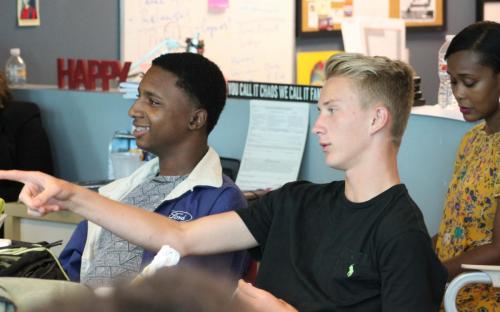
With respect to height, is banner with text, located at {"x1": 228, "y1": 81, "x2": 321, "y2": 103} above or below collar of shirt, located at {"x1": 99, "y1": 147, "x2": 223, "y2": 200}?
above

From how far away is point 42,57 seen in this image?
15.9 ft

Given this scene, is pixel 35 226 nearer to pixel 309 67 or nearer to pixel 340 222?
pixel 340 222

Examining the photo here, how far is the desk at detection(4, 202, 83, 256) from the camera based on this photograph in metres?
3.19

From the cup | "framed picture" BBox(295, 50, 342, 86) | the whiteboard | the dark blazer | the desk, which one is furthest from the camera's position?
"framed picture" BBox(295, 50, 342, 86)

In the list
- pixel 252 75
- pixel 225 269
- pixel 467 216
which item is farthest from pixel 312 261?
pixel 252 75

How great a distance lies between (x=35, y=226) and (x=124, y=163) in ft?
1.72

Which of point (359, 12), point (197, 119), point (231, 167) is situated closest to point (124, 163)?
point (231, 167)

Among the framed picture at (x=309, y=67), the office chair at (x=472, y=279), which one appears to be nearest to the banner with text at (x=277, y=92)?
the office chair at (x=472, y=279)

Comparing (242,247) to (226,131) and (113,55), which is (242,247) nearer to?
(226,131)

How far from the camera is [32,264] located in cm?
185

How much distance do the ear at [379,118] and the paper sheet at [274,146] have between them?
152cm

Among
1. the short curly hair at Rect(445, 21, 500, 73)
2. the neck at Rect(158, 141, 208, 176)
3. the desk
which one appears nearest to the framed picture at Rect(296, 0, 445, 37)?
the desk

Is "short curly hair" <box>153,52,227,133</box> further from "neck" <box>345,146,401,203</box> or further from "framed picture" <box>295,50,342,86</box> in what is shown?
"framed picture" <box>295,50,342,86</box>

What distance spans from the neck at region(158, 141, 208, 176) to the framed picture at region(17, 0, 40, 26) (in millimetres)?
2689
